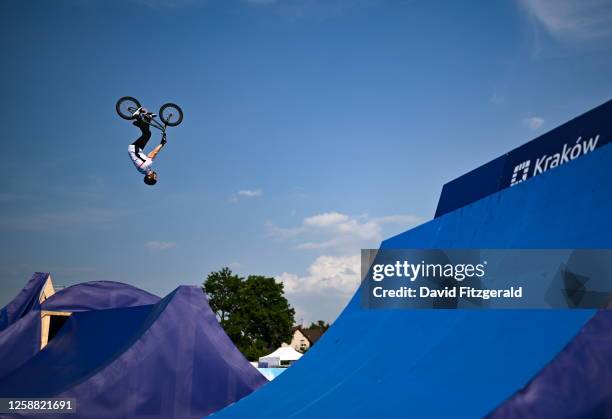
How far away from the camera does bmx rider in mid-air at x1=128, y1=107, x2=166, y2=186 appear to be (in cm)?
1205

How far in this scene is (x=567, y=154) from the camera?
9641 millimetres

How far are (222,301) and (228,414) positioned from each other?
203 feet

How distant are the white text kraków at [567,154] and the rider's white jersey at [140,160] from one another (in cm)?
791

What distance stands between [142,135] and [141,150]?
0.35 metres

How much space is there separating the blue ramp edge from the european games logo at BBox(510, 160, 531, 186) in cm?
136

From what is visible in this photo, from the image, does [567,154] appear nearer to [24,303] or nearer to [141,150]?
[141,150]

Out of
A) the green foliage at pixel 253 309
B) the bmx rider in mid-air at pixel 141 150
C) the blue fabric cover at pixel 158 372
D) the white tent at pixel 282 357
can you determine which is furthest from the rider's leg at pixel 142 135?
the green foliage at pixel 253 309

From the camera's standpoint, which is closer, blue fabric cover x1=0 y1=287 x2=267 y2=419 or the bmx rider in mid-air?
the bmx rider in mid-air

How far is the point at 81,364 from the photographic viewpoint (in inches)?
669

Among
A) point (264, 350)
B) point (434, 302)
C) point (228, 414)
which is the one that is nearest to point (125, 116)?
point (228, 414)

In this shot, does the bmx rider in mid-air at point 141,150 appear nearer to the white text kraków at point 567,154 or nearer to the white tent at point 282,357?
the white text kraków at point 567,154

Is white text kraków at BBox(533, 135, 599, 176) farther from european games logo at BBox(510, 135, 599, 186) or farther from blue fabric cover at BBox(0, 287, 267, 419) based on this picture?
blue fabric cover at BBox(0, 287, 267, 419)

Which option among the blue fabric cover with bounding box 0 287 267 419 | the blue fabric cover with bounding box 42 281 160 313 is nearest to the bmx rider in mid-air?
the blue fabric cover with bounding box 0 287 267 419

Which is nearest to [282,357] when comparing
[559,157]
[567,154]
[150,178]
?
[150,178]
